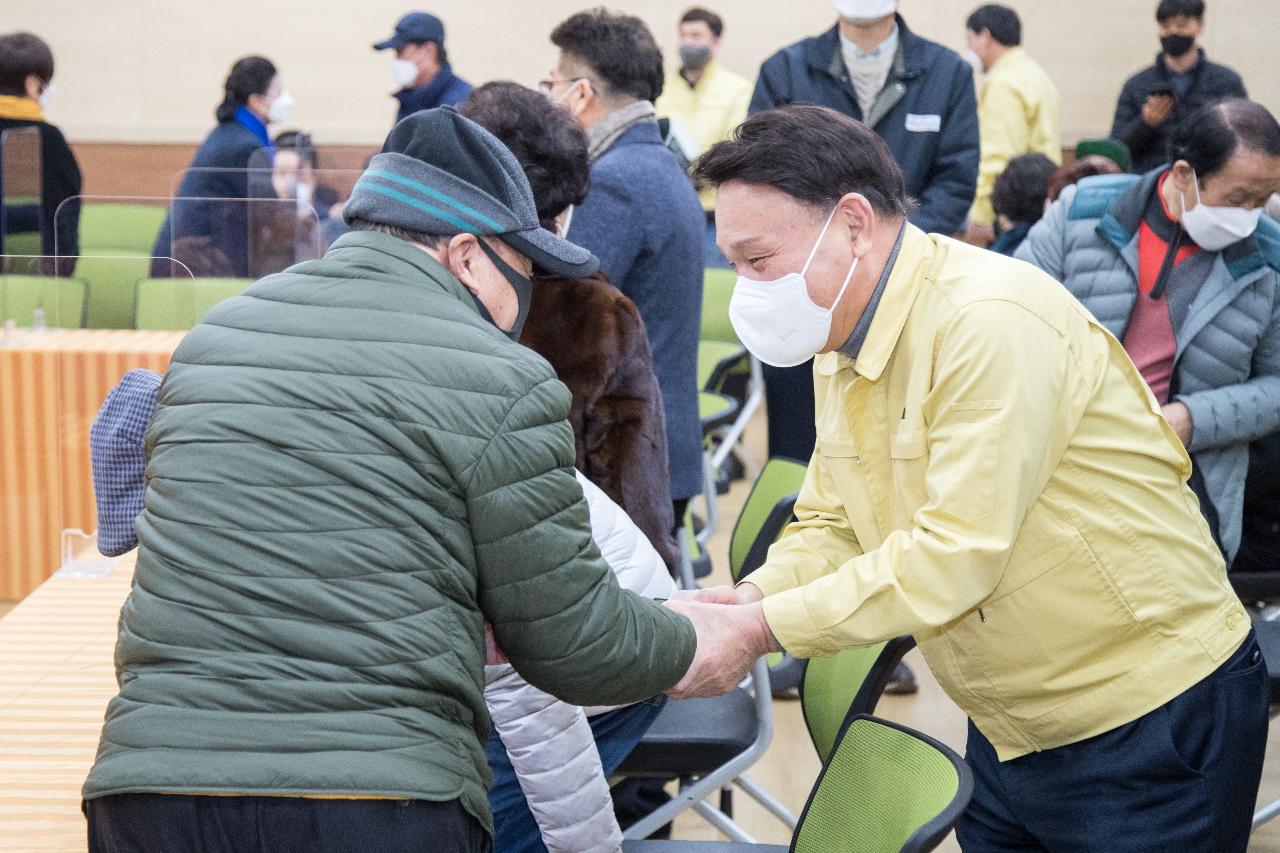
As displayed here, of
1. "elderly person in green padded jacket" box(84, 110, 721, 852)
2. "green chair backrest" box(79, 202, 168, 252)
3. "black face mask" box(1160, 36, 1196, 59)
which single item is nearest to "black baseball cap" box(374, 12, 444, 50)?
"green chair backrest" box(79, 202, 168, 252)

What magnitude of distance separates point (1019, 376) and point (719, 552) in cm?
368

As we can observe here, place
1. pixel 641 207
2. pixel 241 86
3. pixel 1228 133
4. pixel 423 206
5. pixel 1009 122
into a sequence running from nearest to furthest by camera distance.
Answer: pixel 423 206, pixel 1228 133, pixel 641 207, pixel 241 86, pixel 1009 122

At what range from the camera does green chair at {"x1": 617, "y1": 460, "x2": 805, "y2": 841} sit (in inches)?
96.5

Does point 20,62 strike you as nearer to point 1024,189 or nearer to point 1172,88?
point 1024,189

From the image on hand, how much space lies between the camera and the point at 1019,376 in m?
1.59

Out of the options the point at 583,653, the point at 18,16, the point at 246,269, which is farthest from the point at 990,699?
the point at 18,16

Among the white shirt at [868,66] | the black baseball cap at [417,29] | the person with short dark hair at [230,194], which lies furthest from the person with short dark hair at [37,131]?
the white shirt at [868,66]

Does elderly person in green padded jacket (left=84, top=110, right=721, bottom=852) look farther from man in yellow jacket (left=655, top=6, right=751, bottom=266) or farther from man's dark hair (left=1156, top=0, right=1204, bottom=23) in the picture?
man's dark hair (left=1156, top=0, right=1204, bottom=23)

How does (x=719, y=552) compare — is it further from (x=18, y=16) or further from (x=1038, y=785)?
(x=18, y=16)

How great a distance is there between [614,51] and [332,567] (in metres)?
2.08

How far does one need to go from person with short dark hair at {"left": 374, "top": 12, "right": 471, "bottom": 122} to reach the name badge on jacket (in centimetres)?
230

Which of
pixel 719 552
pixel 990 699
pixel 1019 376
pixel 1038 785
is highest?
pixel 1019 376

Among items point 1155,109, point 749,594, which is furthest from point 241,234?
point 1155,109

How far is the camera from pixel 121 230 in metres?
7.67
